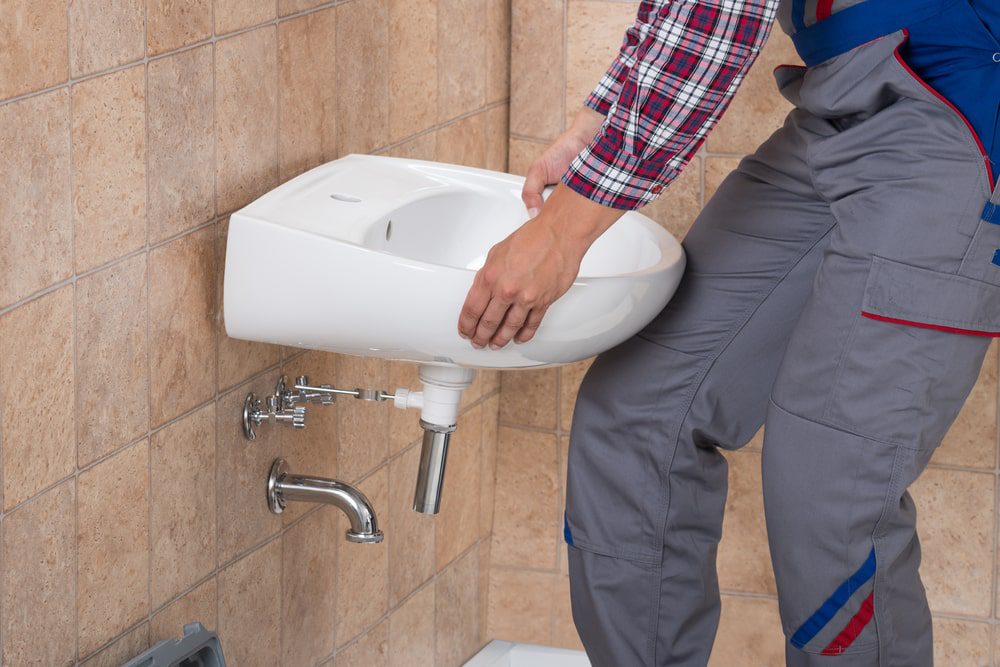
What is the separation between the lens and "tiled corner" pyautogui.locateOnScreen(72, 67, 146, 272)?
106 centimetres

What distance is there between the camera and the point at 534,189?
4.68ft

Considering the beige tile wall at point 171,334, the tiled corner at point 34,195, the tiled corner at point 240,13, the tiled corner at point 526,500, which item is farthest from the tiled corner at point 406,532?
the tiled corner at point 34,195

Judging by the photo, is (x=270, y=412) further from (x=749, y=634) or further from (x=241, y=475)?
(x=749, y=634)

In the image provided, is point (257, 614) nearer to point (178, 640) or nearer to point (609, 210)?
point (178, 640)

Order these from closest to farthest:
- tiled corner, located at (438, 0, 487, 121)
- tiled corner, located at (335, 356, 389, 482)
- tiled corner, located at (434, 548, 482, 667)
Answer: tiled corner, located at (335, 356, 389, 482) < tiled corner, located at (438, 0, 487, 121) < tiled corner, located at (434, 548, 482, 667)

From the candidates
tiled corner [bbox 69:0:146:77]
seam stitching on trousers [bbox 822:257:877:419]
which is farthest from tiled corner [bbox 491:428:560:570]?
tiled corner [bbox 69:0:146:77]

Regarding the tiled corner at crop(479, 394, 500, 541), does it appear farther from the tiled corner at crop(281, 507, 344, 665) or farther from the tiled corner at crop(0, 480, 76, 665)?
the tiled corner at crop(0, 480, 76, 665)

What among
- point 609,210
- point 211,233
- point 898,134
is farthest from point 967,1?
point 211,233

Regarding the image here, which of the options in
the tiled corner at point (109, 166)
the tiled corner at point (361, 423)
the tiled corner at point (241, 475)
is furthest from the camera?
the tiled corner at point (361, 423)

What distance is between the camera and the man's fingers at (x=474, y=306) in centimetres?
113

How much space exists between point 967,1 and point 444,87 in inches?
31.5

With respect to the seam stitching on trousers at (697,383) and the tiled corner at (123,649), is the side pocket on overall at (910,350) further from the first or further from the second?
the tiled corner at (123,649)

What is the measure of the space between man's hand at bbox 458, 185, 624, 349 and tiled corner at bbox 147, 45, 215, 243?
294 mm

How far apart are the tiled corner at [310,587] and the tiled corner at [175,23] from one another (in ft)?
1.98
